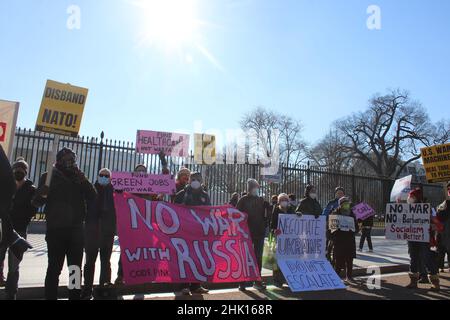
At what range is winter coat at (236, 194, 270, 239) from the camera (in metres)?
8.01

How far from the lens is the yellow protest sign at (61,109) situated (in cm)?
708

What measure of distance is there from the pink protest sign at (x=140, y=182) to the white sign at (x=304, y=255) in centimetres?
339

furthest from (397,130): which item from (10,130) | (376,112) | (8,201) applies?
(8,201)

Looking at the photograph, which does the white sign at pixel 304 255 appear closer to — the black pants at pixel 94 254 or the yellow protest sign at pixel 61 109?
the black pants at pixel 94 254

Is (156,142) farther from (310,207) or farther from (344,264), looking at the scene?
(344,264)

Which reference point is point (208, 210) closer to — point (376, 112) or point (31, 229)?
point (31, 229)

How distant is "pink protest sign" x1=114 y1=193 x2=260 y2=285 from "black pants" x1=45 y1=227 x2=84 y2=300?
46.5 inches

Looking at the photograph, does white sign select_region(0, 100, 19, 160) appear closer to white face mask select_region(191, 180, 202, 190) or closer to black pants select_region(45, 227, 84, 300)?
white face mask select_region(191, 180, 202, 190)

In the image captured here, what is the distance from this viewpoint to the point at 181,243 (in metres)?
6.97

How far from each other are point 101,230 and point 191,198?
1683mm

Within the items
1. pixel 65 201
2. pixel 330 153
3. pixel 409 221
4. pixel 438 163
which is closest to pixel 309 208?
pixel 409 221
